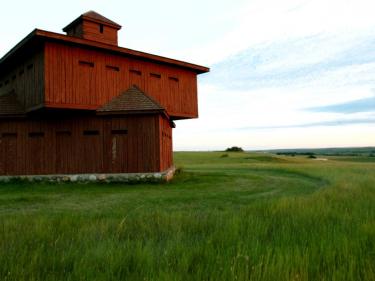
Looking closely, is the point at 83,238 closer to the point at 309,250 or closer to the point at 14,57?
the point at 309,250

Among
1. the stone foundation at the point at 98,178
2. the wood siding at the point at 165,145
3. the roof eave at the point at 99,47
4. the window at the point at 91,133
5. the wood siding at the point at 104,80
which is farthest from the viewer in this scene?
the wood siding at the point at 165,145

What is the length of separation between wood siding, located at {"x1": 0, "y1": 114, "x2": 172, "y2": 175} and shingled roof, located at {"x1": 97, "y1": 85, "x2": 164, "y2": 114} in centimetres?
51

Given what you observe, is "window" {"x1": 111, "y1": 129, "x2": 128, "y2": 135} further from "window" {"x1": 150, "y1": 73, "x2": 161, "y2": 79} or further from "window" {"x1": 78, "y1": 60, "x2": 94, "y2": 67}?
"window" {"x1": 150, "y1": 73, "x2": 161, "y2": 79}

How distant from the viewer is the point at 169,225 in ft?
22.8

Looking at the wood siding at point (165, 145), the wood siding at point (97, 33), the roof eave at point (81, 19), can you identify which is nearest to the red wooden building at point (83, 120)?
the wood siding at point (165, 145)

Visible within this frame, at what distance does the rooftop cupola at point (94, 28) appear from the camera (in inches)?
858

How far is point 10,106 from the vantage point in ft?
66.1

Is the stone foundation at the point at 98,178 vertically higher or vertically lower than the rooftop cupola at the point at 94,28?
lower

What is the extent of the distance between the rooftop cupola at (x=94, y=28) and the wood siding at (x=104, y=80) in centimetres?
330

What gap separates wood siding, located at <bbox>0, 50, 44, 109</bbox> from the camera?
1773cm

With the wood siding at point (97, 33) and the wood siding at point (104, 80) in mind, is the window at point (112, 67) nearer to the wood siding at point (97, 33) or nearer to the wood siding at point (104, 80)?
the wood siding at point (104, 80)

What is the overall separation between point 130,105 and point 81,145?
12.2 feet

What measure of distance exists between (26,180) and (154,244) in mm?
16195

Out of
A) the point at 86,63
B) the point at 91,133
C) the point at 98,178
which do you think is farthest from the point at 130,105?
the point at 98,178
